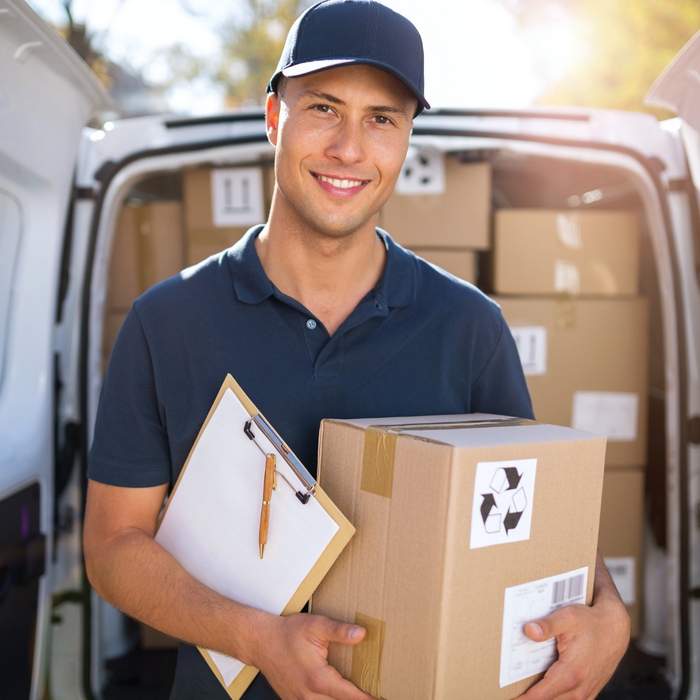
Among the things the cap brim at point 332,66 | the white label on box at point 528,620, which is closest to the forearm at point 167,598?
the white label on box at point 528,620

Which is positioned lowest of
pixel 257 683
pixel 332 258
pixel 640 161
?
pixel 257 683

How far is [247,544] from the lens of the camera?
0.95 meters

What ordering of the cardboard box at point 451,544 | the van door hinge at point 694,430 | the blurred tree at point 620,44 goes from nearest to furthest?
1. the cardboard box at point 451,544
2. the van door hinge at point 694,430
3. the blurred tree at point 620,44

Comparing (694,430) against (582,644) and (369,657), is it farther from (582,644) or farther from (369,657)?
(369,657)

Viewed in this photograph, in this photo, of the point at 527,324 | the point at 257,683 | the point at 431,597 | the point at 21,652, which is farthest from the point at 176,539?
the point at 527,324

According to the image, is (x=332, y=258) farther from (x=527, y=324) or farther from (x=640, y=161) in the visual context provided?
(x=640, y=161)

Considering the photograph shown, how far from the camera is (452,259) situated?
6.64 feet

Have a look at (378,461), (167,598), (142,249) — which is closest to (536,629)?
(378,461)

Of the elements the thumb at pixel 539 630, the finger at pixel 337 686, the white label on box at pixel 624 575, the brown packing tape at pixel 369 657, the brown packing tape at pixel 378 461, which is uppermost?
the brown packing tape at pixel 378 461

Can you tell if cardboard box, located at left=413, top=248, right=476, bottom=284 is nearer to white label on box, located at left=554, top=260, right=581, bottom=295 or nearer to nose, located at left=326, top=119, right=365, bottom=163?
white label on box, located at left=554, top=260, right=581, bottom=295

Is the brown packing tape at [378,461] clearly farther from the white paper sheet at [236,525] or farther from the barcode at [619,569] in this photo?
the barcode at [619,569]

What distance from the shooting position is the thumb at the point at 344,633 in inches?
32.1

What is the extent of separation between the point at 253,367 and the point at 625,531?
160 centimetres

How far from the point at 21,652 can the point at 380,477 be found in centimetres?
109
